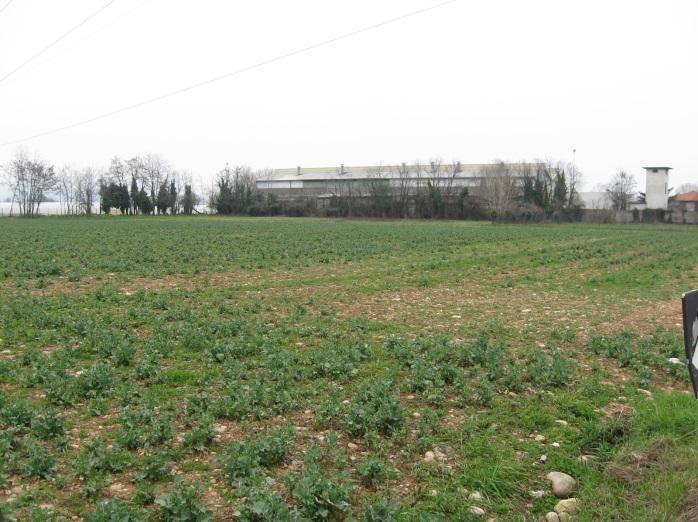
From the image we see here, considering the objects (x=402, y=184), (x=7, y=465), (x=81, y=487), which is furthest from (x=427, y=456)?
(x=402, y=184)

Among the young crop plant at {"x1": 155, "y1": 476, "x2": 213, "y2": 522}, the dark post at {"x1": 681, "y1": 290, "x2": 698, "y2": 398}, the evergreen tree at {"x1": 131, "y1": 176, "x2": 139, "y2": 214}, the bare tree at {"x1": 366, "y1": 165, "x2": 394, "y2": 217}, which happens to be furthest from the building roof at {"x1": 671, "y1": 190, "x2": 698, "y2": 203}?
the young crop plant at {"x1": 155, "y1": 476, "x2": 213, "y2": 522}

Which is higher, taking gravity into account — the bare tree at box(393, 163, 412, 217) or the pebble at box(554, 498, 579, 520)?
the bare tree at box(393, 163, 412, 217)

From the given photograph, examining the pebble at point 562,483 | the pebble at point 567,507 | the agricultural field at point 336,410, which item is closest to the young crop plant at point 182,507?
the agricultural field at point 336,410

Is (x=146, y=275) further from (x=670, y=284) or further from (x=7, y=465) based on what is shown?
(x=670, y=284)

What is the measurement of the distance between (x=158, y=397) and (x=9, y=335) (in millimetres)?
4197

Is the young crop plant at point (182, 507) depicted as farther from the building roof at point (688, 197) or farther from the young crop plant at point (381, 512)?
the building roof at point (688, 197)

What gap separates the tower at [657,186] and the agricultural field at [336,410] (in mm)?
97405

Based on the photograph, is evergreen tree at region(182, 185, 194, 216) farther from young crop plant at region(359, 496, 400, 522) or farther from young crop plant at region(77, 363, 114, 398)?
young crop plant at region(359, 496, 400, 522)

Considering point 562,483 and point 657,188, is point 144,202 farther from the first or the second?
A: point 562,483

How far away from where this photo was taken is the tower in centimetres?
9753

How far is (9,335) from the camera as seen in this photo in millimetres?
8969

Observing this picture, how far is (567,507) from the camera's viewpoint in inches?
175

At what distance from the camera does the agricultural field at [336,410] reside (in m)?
4.36

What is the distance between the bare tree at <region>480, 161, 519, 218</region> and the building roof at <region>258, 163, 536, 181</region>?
35.7 ft
